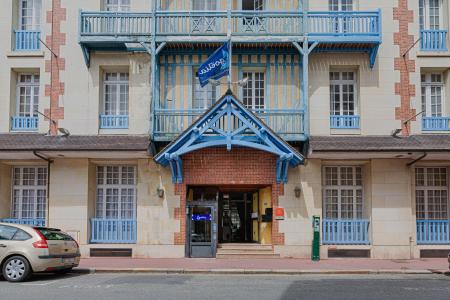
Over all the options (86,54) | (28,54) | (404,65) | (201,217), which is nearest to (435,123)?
(404,65)

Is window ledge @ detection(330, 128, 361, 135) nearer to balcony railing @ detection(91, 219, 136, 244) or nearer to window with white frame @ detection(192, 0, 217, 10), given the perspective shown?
window with white frame @ detection(192, 0, 217, 10)

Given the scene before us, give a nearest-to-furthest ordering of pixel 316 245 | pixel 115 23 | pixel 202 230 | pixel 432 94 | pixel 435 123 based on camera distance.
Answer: pixel 316 245, pixel 202 230, pixel 115 23, pixel 435 123, pixel 432 94

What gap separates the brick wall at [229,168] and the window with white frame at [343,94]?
298 cm

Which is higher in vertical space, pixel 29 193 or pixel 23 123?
pixel 23 123

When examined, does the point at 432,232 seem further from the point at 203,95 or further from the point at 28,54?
the point at 28,54

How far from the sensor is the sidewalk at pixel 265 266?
651 inches

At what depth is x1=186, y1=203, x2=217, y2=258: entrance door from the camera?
20.1 m

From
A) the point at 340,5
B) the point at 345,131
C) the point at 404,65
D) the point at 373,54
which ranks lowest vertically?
the point at 345,131

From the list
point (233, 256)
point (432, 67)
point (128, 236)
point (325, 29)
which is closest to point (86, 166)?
point (128, 236)

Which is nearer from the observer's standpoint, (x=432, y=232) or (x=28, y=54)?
(x=432, y=232)

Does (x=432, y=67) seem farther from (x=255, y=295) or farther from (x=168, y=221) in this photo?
(x=255, y=295)

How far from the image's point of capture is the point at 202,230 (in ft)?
66.6

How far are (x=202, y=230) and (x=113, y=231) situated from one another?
10.2 ft

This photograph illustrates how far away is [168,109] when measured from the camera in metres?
20.4
